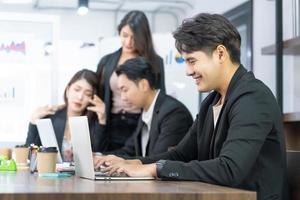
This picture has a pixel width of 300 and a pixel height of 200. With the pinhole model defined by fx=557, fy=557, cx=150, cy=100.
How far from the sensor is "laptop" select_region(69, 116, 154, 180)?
1615 millimetres

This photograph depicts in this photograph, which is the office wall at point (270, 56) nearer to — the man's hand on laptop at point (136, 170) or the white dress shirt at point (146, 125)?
the white dress shirt at point (146, 125)

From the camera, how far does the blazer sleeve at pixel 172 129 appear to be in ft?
8.68

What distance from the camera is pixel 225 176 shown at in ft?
4.88

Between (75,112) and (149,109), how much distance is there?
0.63 metres

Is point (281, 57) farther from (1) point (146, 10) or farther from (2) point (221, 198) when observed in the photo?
(1) point (146, 10)

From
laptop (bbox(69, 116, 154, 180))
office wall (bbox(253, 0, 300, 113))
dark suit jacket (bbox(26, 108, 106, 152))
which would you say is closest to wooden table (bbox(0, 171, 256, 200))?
laptop (bbox(69, 116, 154, 180))

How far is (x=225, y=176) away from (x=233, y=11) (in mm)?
3757

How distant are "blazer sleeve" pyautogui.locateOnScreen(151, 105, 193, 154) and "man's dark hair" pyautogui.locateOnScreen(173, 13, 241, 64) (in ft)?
2.99

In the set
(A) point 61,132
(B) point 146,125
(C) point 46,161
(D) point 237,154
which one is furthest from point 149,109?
(D) point 237,154

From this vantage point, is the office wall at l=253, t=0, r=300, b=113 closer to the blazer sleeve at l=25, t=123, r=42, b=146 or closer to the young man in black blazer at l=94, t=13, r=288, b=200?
the blazer sleeve at l=25, t=123, r=42, b=146

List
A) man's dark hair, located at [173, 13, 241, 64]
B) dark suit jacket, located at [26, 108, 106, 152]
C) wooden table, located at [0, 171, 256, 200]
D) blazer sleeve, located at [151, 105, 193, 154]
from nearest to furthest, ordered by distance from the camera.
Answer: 1. wooden table, located at [0, 171, 256, 200]
2. man's dark hair, located at [173, 13, 241, 64]
3. blazer sleeve, located at [151, 105, 193, 154]
4. dark suit jacket, located at [26, 108, 106, 152]

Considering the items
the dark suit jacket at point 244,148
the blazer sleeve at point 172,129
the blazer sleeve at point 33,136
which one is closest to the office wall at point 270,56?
the blazer sleeve at point 172,129

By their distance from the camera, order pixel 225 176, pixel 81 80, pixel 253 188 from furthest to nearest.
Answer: pixel 81 80
pixel 253 188
pixel 225 176

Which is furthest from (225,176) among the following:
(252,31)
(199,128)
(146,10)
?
(146,10)
